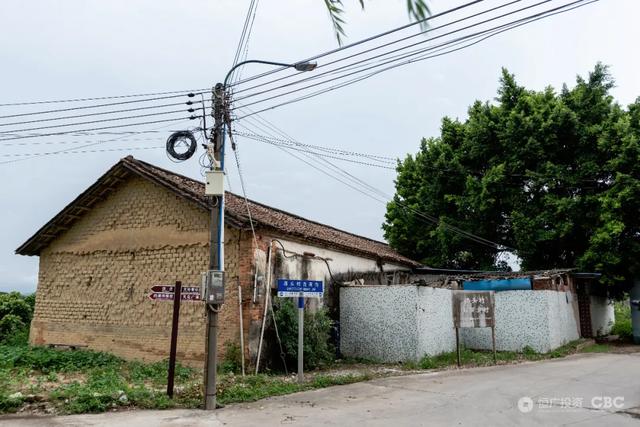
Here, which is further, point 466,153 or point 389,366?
point 466,153

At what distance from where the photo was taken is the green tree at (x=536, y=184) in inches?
716

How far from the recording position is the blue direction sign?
422 inches

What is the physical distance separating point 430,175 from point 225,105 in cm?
1565

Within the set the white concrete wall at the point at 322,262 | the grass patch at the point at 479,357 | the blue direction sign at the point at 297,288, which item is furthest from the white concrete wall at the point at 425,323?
the blue direction sign at the point at 297,288

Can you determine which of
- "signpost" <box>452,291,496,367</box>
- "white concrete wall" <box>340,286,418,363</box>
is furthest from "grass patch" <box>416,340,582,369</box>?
"signpost" <box>452,291,496,367</box>

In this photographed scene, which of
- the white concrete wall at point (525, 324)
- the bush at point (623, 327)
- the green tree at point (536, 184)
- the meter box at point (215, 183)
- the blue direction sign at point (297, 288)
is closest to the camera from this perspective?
the meter box at point (215, 183)

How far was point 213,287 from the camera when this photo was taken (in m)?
8.60

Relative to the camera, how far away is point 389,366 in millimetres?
13336

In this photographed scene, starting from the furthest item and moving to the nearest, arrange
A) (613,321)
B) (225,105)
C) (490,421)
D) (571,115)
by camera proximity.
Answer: (613,321), (571,115), (225,105), (490,421)

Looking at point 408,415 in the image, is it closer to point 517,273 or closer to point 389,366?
point 389,366

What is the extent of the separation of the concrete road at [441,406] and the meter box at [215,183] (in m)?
3.72

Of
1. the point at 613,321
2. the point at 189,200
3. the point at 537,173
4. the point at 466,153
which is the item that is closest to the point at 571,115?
the point at 537,173

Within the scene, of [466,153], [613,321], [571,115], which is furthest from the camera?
[613,321]

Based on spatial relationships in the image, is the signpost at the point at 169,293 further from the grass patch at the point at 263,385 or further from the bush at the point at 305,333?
the bush at the point at 305,333
